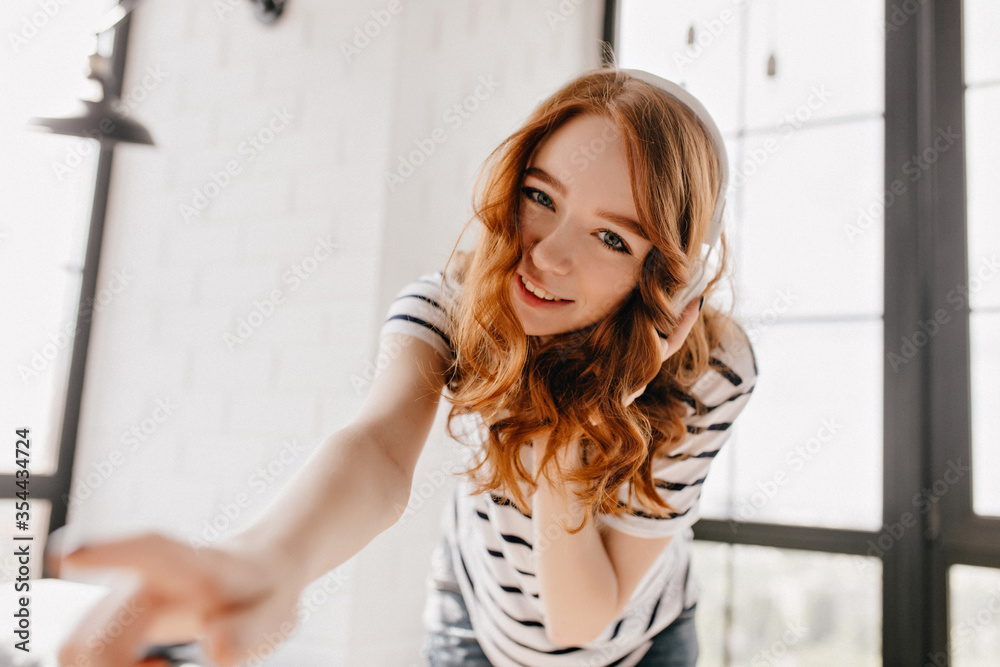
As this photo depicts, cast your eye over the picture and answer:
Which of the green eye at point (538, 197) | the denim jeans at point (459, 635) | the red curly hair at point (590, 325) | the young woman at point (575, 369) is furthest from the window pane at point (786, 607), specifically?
the green eye at point (538, 197)

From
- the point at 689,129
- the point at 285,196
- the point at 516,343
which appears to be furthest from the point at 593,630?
the point at 285,196

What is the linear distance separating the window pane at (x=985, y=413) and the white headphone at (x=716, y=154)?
1052 millimetres

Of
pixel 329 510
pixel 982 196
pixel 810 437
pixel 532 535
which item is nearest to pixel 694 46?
pixel 982 196

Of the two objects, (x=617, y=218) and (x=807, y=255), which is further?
(x=807, y=255)

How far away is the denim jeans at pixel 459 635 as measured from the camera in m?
1.07

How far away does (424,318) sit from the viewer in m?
0.88

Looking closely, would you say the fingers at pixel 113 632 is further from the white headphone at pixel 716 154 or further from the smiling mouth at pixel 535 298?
the white headphone at pixel 716 154

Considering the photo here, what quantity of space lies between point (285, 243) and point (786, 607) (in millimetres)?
1614

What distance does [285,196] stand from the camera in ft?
5.37

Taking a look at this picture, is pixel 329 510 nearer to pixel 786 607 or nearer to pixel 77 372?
pixel 786 607

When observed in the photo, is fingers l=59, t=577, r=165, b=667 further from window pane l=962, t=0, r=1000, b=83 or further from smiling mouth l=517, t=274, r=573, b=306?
window pane l=962, t=0, r=1000, b=83

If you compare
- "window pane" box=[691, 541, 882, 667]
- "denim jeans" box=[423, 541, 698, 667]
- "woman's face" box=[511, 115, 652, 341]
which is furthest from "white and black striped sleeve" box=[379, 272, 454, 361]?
"window pane" box=[691, 541, 882, 667]

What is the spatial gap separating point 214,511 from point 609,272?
131 centimetres

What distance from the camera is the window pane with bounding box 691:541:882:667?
1.56 m
